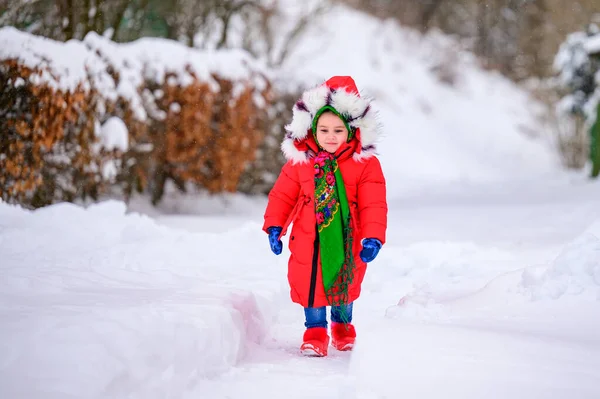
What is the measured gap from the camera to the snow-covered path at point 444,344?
2.42 meters

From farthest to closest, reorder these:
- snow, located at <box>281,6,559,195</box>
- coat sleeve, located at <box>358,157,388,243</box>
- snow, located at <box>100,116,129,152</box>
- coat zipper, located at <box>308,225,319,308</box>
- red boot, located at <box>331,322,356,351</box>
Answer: snow, located at <box>281,6,559,195</box> < snow, located at <box>100,116,129,152</box> < red boot, located at <box>331,322,356,351</box> < coat zipper, located at <box>308,225,319,308</box> < coat sleeve, located at <box>358,157,388,243</box>

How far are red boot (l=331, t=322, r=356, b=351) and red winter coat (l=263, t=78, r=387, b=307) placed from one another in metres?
0.28

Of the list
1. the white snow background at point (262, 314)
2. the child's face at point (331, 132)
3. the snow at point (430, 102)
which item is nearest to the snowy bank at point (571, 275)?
the white snow background at point (262, 314)

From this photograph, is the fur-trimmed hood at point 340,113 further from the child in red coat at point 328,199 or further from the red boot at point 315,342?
the red boot at point 315,342

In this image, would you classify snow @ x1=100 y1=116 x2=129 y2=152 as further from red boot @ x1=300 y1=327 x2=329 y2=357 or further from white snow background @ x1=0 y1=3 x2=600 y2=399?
red boot @ x1=300 y1=327 x2=329 y2=357

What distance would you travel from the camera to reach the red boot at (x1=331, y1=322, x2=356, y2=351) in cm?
403

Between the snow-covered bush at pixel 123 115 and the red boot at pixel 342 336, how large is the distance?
12.7 feet

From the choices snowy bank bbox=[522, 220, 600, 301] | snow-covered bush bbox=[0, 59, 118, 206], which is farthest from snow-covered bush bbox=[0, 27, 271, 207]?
snowy bank bbox=[522, 220, 600, 301]

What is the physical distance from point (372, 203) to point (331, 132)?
0.45 m

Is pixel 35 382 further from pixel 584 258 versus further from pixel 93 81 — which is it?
pixel 93 81

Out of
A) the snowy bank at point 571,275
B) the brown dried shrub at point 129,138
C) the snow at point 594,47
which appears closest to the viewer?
the snowy bank at point 571,275

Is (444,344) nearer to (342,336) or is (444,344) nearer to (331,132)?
(342,336)

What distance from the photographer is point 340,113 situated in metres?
3.82

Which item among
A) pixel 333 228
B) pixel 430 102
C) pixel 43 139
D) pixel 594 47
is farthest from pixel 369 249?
pixel 430 102
